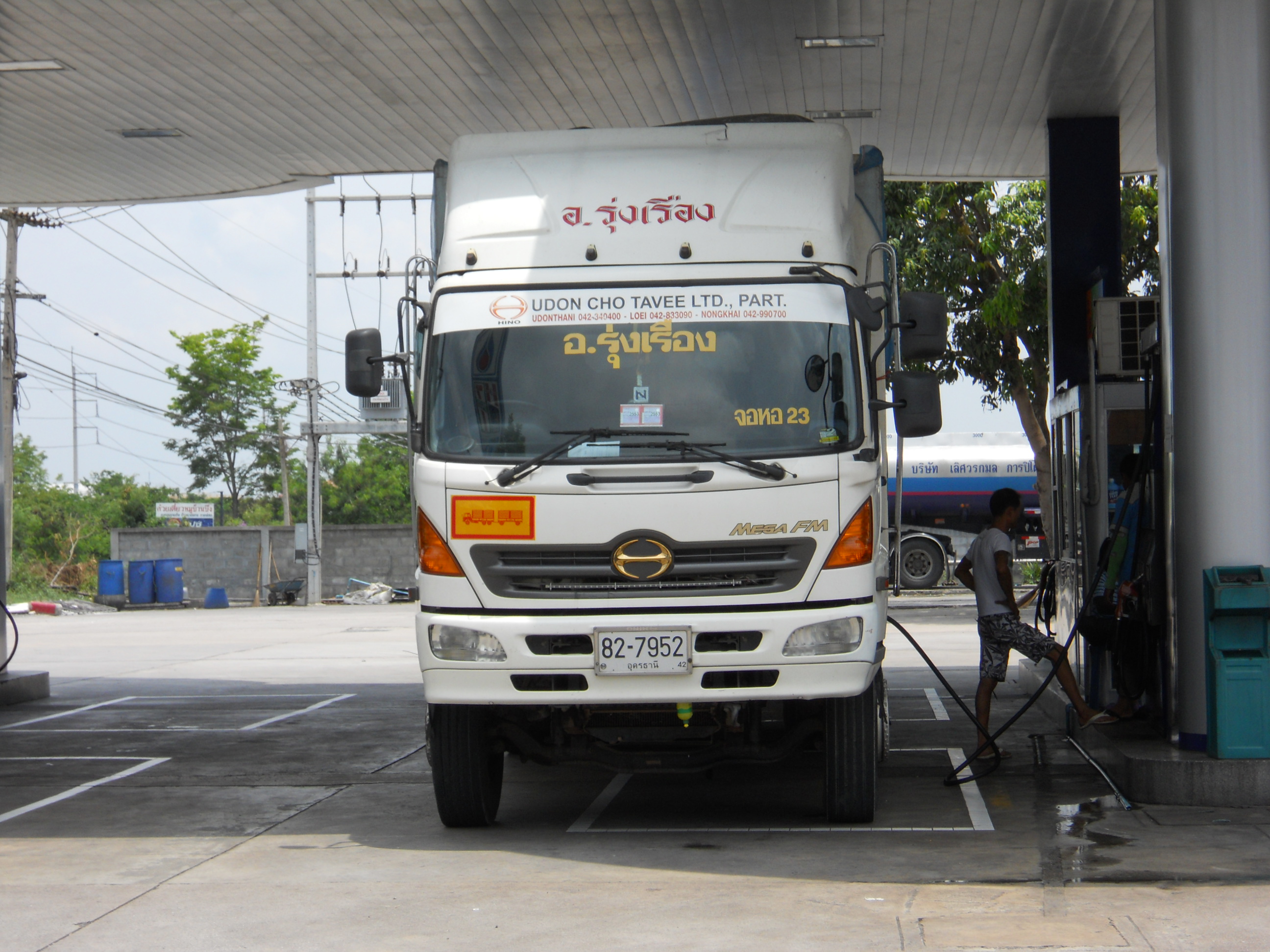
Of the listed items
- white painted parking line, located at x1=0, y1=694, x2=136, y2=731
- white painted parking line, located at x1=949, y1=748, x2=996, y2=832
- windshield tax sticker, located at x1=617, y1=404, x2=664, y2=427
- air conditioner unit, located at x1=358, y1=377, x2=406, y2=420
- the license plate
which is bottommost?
white painted parking line, located at x1=0, y1=694, x2=136, y2=731

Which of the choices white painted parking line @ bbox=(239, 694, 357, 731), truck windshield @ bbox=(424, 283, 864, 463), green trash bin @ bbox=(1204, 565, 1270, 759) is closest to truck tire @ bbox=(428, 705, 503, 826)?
truck windshield @ bbox=(424, 283, 864, 463)

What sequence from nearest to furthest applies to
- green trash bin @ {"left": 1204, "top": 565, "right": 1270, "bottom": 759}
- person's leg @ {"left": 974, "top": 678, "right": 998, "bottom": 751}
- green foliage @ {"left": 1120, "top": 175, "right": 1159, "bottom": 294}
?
1. green trash bin @ {"left": 1204, "top": 565, "right": 1270, "bottom": 759}
2. person's leg @ {"left": 974, "top": 678, "right": 998, "bottom": 751}
3. green foliage @ {"left": 1120, "top": 175, "right": 1159, "bottom": 294}

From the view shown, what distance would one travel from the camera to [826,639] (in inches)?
259

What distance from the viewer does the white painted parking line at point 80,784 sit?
8367 millimetres

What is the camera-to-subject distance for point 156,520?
6178 centimetres

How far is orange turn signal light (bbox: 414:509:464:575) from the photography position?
6680mm

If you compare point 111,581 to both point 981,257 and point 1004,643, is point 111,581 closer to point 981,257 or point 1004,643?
point 981,257

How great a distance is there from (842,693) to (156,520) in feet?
195

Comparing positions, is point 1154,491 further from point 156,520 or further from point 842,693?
point 156,520

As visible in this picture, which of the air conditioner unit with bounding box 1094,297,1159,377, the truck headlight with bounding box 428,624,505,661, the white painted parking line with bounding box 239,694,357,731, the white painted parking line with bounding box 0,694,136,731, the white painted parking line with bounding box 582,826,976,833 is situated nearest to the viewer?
the truck headlight with bounding box 428,624,505,661

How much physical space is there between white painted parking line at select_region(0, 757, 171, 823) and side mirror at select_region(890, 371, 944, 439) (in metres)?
5.52

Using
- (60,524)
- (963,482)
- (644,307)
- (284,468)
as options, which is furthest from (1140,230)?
(60,524)

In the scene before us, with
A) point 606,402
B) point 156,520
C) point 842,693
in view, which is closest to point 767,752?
point 842,693

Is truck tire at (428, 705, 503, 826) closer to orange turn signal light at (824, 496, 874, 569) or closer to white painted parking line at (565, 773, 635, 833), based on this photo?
white painted parking line at (565, 773, 635, 833)
